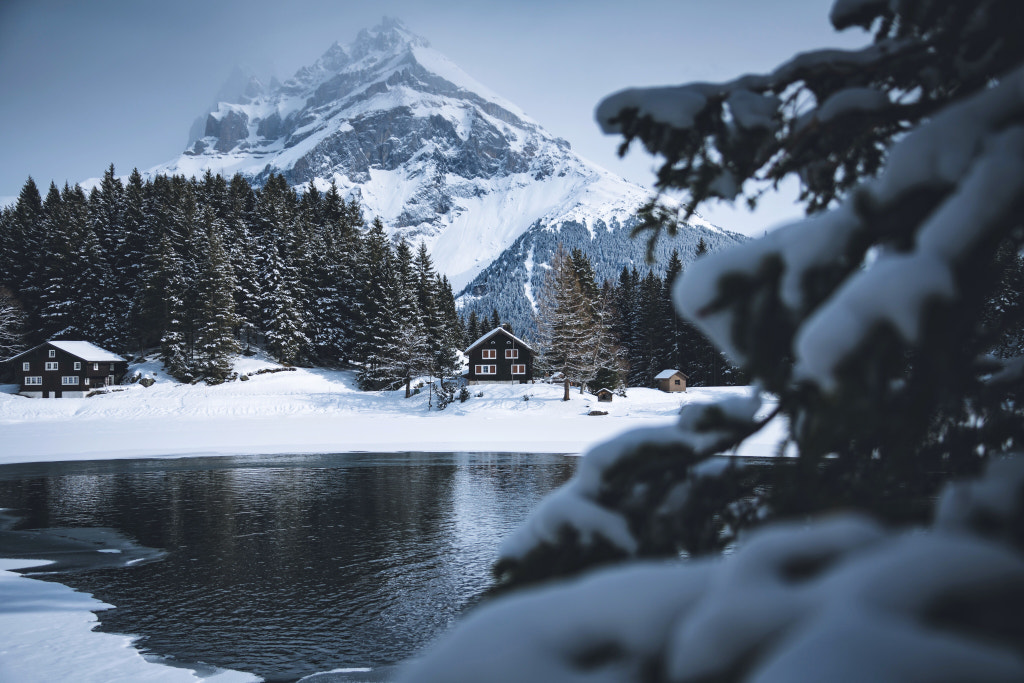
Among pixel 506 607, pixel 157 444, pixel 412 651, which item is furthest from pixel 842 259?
pixel 157 444

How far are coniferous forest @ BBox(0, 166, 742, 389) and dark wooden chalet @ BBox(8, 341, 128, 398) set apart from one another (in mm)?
4813

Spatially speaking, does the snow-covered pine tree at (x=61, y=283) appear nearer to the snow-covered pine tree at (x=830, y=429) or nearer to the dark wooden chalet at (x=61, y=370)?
the dark wooden chalet at (x=61, y=370)

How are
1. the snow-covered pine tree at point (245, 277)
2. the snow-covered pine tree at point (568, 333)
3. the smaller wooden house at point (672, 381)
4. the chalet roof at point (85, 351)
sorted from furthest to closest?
1. the snow-covered pine tree at point (245, 277)
2. the smaller wooden house at point (672, 381)
3. the chalet roof at point (85, 351)
4. the snow-covered pine tree at point (568, 333)

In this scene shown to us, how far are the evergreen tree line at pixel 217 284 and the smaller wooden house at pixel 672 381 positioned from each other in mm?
17882

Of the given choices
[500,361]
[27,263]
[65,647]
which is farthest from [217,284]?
[65,647]

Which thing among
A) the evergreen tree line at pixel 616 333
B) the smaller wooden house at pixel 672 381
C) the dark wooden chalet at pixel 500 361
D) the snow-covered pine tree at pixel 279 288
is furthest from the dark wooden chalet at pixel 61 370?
the smaller wooden house at pixel 672 381

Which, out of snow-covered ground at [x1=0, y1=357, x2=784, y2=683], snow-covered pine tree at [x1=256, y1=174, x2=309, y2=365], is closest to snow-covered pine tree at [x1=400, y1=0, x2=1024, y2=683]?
snow-covered ground at [x1=0, y1=357, x2=784, y2=683]

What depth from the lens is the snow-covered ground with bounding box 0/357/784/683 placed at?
1064 inches

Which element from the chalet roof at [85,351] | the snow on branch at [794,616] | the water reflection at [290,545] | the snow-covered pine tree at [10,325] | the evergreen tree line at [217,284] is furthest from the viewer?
the snow-covered pine tree at [10,325]

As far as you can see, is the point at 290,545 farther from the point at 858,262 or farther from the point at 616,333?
the point at 616,333

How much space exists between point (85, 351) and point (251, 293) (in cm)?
1357

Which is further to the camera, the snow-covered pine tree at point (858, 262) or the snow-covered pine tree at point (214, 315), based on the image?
the snow-covered pine tree at point (214, 315)

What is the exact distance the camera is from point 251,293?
178 ft

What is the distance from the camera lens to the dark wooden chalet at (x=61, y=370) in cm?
4803
